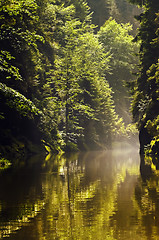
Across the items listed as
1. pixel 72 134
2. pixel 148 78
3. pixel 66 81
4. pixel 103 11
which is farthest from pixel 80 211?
pixel 103 11

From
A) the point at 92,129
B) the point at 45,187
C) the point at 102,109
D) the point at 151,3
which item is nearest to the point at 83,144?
the point at 92,129

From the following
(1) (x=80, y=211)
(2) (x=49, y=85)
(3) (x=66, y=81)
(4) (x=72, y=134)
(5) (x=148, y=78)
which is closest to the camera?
(1) (x=80, y=211)

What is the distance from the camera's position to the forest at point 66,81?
20.7 metres

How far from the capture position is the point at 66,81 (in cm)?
4138

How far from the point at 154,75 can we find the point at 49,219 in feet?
66.8

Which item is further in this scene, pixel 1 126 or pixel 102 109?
pixel 102 109

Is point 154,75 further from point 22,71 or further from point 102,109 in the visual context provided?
point 102,109

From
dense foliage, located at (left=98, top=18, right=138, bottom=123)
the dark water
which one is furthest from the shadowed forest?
dense foliage, located at (left=98, top=18, right=138, bottom=123)

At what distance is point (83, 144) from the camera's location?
46094 mm

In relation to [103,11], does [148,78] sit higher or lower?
lower

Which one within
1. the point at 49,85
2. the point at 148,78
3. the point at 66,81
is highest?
the point at 66,81

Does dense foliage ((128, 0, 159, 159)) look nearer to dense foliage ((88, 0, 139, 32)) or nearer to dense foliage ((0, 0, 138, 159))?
dense foliage ((0, 0, 138, 159))

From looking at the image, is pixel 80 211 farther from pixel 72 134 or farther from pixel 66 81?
pixel 66 81

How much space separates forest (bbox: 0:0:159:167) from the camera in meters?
20.7
